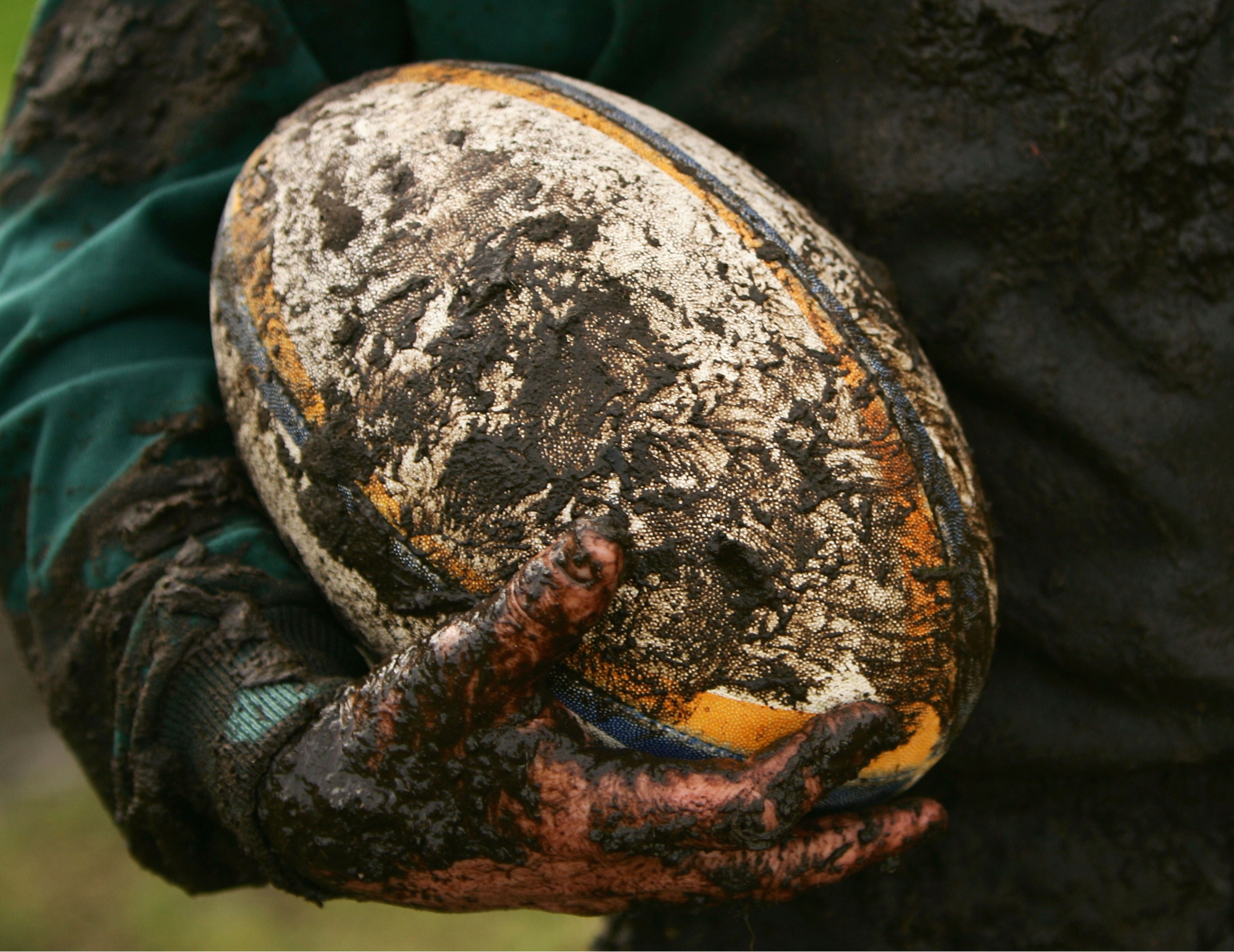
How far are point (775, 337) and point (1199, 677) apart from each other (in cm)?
80

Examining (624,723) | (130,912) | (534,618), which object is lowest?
(130,912)

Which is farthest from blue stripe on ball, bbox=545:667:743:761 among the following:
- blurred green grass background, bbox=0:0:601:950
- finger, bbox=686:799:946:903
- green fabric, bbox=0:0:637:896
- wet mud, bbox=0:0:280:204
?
blurred green grass background, bbox=0:0:601:950

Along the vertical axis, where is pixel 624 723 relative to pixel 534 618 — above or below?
below

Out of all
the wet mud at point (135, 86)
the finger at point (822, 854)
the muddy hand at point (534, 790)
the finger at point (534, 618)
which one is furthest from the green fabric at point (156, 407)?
the finger at point (822, 854)

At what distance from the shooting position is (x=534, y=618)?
99 cm

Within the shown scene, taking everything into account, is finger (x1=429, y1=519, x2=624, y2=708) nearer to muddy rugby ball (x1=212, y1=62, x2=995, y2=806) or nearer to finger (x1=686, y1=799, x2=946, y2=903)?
muddy rugby ball (x1=212, y1=62, x2=995, y2=806)

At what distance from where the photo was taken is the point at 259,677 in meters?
1.22

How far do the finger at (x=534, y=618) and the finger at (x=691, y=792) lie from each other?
111mm

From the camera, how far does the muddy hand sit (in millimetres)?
1012

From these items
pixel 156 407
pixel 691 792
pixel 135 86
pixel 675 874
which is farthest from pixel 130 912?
pixel 691 792

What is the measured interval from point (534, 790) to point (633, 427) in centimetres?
39

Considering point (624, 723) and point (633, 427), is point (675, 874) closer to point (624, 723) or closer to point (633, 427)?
point (624, 723)

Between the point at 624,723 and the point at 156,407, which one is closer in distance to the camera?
the point at 624,723

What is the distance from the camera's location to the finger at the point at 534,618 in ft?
3.19
